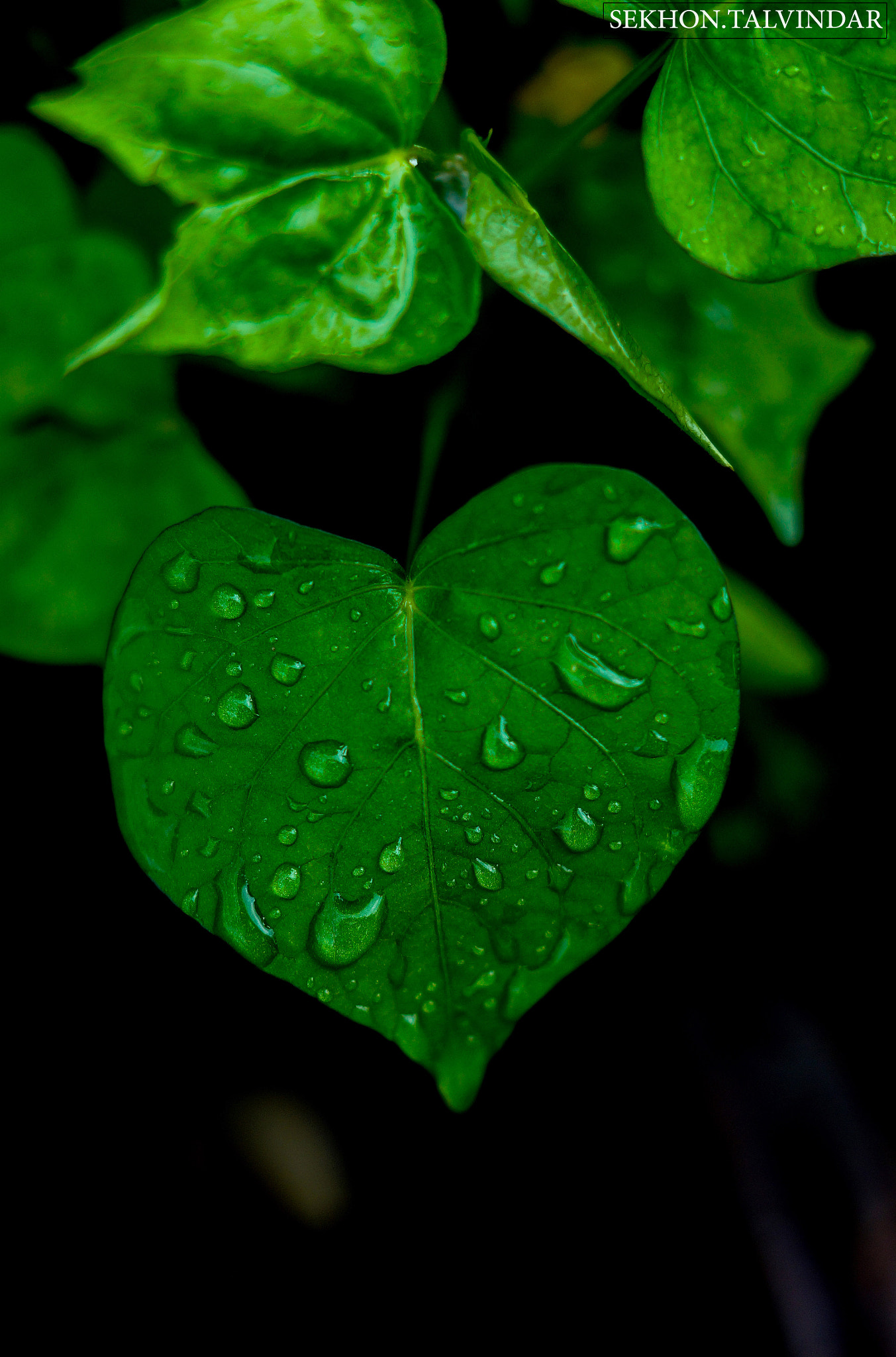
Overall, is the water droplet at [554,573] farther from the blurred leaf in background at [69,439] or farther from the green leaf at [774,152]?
the blurred leaf in background at [69,439]

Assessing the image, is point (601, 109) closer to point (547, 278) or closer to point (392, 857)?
point (547, 278)

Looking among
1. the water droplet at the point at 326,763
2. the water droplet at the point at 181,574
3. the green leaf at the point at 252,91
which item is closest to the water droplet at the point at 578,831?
the water droplet at the point at 326,763

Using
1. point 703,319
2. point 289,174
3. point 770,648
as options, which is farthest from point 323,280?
point 770,648

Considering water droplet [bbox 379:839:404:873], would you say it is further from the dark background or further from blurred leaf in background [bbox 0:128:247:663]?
the dark background

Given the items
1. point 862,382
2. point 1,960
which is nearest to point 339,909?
point 1,960

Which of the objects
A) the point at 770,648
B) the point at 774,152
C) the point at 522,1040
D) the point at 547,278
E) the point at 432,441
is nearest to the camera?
the point at 547,278

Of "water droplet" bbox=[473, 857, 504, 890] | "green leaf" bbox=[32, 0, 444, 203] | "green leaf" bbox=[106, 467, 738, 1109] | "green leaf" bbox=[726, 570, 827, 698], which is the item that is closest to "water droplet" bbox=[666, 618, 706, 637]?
"green leaf" bbox=[106, 467, 738, 1109]
